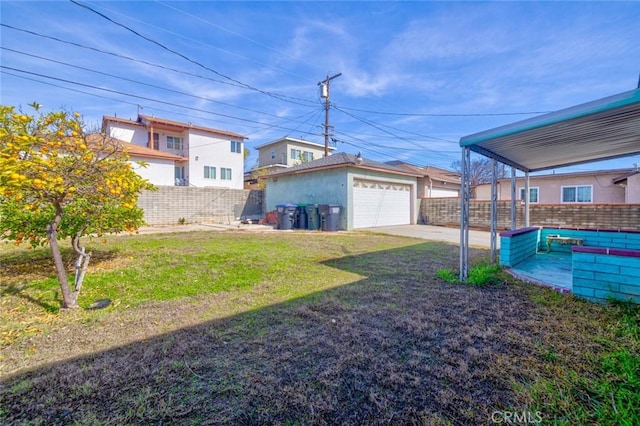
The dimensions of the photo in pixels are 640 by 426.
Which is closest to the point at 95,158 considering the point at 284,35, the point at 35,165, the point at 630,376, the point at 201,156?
the point at 35,165

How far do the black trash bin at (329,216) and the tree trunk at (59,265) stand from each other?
10023mm

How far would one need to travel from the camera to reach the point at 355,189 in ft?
45.6

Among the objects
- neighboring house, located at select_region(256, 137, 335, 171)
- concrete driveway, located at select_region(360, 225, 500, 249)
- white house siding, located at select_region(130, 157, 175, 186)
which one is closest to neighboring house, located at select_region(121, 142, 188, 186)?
white house siding, located at select_region(130, 157, 175, 186)

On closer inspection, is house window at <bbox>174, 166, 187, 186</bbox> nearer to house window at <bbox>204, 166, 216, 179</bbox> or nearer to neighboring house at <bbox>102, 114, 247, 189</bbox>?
neighboring house at <bbox>102, 114, 247, 189</bbox>

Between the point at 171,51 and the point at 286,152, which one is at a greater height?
the point at 171,51

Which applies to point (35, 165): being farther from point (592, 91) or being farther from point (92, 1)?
point (592, 91)

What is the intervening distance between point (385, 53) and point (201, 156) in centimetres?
1847

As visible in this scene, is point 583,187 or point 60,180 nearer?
point 60,180

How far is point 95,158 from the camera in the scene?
3.84m

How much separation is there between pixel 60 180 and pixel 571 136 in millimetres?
7106

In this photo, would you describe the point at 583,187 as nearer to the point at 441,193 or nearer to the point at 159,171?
the point at 441,193

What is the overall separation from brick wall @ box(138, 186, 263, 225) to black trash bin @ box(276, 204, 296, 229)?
18.4ft

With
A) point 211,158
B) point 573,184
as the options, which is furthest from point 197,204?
point 573,184

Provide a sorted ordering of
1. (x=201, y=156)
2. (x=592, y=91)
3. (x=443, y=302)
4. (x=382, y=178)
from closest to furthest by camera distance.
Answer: (x=443, y=302) < (x=592, y=91) < (x=382, y=178) < (x=201, y=156)
